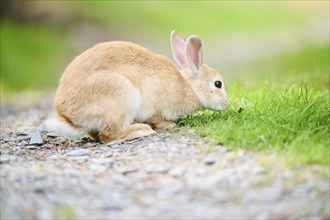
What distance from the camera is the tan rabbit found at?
20.6 ft

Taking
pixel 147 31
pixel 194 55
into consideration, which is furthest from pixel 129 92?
pixel 147 31

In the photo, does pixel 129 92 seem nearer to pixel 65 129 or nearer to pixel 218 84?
pixel 65 129

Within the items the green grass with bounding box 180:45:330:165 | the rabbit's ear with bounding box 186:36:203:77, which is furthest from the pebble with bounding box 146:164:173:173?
the rabbit's ear with bounding box 186:36:203:77

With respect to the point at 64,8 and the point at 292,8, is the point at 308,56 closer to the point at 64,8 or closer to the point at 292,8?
the point at 64,8

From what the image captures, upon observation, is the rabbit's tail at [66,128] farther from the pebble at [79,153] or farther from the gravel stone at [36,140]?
the gravel stone at [36,140]

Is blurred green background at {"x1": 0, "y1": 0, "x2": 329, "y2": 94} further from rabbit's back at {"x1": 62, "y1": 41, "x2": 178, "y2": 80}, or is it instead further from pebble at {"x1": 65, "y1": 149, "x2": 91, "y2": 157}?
pebble at {"x1": 65, "y1": 149, "x2": 91, "y2": 157}

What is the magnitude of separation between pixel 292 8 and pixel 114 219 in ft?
87.8

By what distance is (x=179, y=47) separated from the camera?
725 centimetres

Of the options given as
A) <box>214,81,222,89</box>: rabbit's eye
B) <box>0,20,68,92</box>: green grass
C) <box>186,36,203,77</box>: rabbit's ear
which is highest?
<box>186,36,203,77</box>: rabbit's ear

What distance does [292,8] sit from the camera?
29.8 meters

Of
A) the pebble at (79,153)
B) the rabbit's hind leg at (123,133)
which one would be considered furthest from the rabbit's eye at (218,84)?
the pebble at (79,153)

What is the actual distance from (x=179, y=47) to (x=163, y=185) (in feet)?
8.82

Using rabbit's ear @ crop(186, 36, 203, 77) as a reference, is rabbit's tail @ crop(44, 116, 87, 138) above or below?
below

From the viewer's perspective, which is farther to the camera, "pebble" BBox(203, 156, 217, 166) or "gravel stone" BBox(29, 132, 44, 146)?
"gravel stone" BBox(29, 132, 44, 146)
